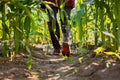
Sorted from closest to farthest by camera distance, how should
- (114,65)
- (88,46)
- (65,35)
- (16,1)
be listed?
1. (16,1)
2. (114,65)
3. (65,35)
4. (88,46)

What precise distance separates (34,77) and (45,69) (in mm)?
382

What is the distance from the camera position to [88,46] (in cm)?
401

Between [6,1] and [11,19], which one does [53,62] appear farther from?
[6,1]

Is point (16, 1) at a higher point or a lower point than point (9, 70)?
higher

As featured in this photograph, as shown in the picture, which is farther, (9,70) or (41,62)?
(41,62)

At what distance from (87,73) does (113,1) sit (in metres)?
0.59

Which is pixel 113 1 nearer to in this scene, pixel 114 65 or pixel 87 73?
pixel 114 65

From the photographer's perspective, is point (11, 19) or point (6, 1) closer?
point (6, 1)

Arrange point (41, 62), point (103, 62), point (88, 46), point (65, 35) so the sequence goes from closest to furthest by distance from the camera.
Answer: point (103, 62), point (41, 62), point (65, 35), point (88, 46)

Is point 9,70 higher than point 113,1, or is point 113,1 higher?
point 113,1

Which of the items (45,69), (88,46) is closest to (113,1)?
(45,69)

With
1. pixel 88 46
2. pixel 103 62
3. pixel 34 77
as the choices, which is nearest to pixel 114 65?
pixel 103 62

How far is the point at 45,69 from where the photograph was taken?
260 centimetres

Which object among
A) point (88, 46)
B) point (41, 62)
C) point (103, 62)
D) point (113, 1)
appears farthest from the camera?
point (88, 46)
